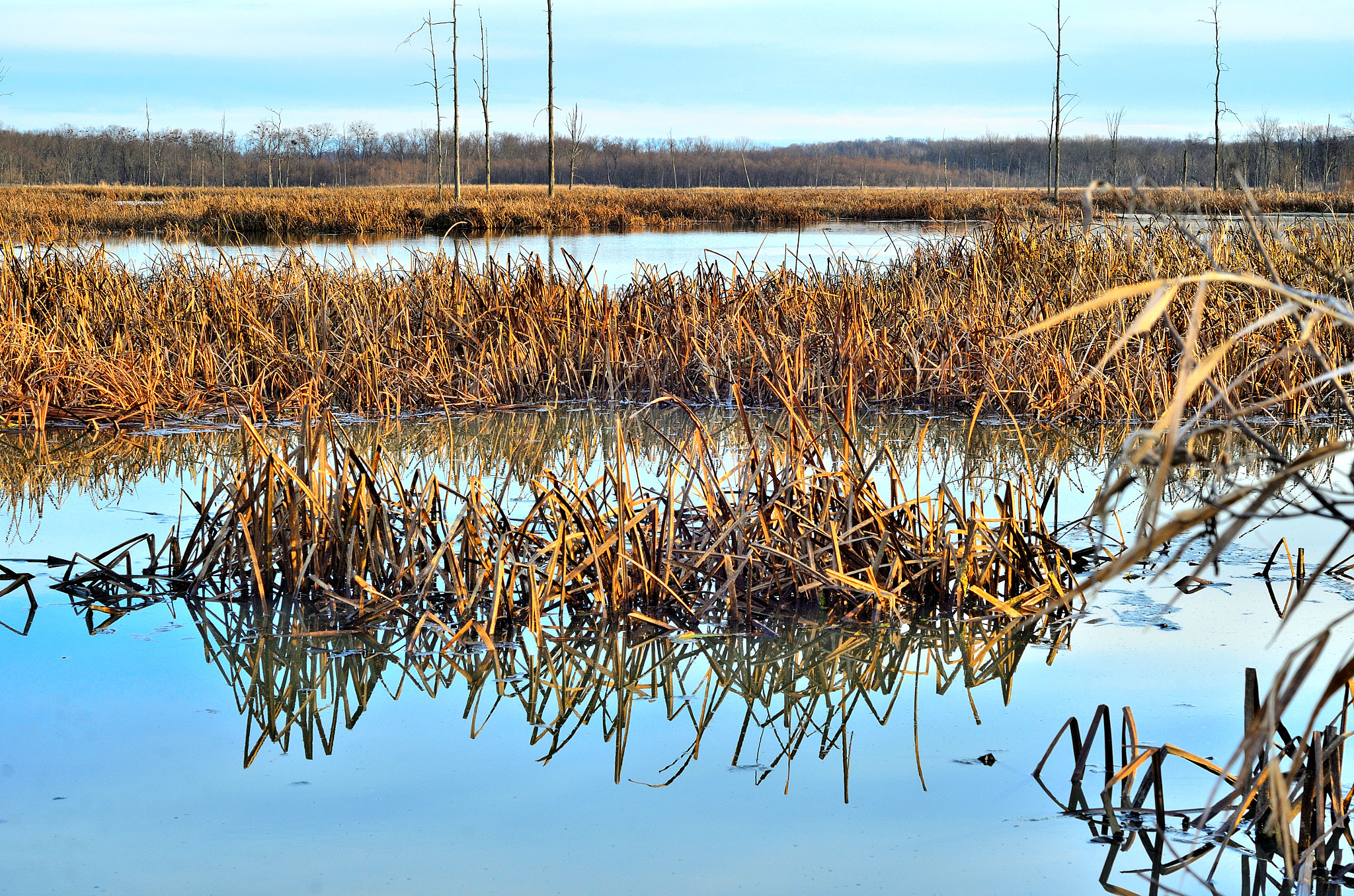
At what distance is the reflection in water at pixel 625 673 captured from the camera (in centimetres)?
227

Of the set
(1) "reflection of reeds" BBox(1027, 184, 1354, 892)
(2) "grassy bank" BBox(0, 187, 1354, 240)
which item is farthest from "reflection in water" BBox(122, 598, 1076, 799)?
(2) "grassy bank" BBox(0, 187, 1354, 240)

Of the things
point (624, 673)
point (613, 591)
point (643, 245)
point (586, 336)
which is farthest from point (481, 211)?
point (624, 673)

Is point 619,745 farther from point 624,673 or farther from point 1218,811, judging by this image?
point 1218,811

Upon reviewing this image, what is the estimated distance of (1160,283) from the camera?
803mm

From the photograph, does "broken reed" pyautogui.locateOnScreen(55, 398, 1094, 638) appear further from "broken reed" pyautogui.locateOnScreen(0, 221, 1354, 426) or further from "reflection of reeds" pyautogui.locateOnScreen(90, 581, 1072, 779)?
"broken reed" pyautogui.locateOnScreen(0, 221, 1354, 426)

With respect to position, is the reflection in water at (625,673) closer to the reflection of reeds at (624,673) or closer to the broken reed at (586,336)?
the reflection of reeds at (624,673)

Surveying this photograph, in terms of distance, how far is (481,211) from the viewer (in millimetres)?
23484

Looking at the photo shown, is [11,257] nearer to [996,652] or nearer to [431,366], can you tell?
[431,366]

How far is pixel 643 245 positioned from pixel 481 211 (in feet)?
21.4

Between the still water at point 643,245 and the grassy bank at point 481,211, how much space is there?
798mm

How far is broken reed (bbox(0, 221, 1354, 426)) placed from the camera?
552 cm

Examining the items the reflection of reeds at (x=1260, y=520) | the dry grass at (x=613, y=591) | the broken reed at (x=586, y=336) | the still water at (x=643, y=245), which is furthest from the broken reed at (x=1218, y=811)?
the still water at (x=643, y=245)

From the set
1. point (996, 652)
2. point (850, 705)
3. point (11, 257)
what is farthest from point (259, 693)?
point (11, 257)

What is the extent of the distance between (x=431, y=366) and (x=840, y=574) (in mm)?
3738
